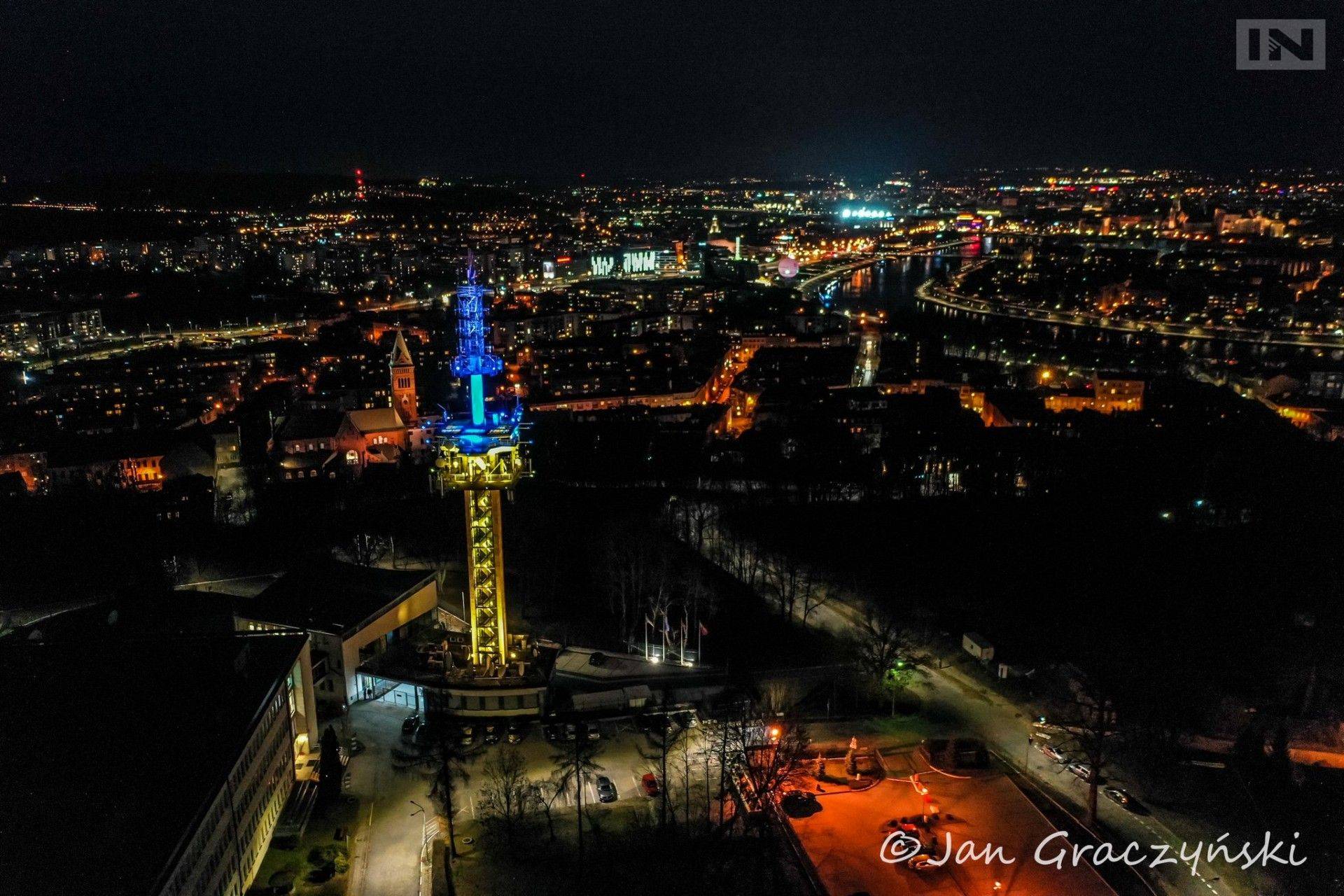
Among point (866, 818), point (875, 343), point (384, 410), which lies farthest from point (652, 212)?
point (866, 818)

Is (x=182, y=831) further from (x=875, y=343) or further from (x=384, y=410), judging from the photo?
(x=875, y=343)

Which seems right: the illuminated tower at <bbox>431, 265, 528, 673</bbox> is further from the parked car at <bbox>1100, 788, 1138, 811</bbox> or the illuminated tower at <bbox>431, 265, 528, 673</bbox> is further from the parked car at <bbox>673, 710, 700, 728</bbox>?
the parked car at <bbox>1100, 788, 1138, 811</bbox>

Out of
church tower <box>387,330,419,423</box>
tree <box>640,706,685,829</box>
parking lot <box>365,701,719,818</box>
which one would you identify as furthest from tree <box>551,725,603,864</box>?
church tower <box>387,330,419,423</box>

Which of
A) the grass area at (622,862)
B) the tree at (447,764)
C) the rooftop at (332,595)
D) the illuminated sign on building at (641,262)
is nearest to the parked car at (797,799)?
the grass area at (622,862)

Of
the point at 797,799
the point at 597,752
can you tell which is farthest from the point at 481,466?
the point at 797,799

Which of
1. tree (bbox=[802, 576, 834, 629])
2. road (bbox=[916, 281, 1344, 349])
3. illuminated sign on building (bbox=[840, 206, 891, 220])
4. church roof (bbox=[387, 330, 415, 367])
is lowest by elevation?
tree (bbox=[802, 576, 834, 629])
